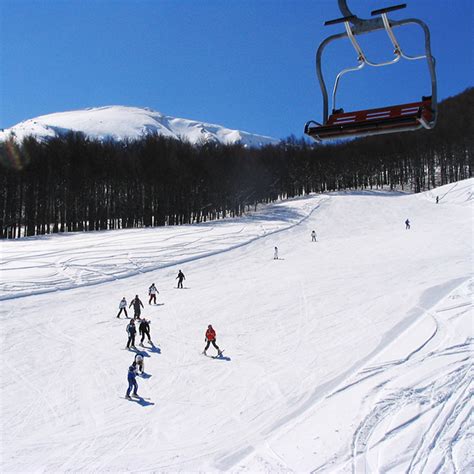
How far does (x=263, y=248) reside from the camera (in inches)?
1395

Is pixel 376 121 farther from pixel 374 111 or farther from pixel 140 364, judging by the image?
pixel 140 364

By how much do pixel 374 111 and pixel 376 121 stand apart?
0.27 metres

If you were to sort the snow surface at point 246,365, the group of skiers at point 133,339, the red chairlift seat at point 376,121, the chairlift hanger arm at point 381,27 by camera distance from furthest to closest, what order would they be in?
the group of skiers at point 133,339 → the snow surface at point 246,365 → the red chairlift seat at point 376,121 → the chairlift hanger arm at point 381,27

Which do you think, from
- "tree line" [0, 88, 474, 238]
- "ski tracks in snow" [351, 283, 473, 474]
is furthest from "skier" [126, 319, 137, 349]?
"tree line" [0, 88, 474, 238]

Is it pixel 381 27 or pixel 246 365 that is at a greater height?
pixel 381 27

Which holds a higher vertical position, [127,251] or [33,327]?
[127,251]

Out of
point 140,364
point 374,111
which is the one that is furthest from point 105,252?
point 374,111

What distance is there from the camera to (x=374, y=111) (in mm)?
6289

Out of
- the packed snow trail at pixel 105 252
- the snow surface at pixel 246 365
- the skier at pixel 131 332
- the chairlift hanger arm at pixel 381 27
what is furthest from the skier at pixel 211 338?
the packed snow trail at pixel 105 252

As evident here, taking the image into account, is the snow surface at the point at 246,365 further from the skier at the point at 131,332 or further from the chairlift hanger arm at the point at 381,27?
the chairlift hanger arm at the point at 381,27

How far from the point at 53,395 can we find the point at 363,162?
78985 millimetres

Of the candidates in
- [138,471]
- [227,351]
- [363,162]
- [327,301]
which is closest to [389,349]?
[227,351]

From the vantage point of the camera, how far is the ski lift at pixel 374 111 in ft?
18.2

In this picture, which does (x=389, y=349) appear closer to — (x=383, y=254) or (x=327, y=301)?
(x=327, y=301)
